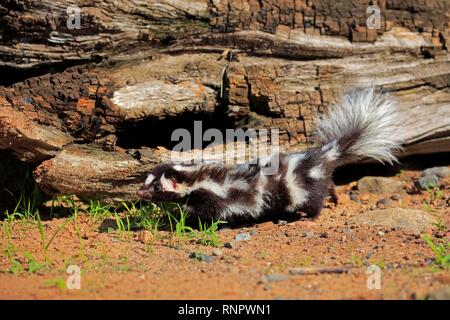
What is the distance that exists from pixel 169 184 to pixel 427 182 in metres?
3.14

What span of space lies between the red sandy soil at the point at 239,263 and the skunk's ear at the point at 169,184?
1.46 ft

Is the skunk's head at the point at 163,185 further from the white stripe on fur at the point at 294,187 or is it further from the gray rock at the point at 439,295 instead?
the gray rock at the point at 439,295

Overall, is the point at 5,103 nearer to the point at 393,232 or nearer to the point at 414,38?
the point at 393,232

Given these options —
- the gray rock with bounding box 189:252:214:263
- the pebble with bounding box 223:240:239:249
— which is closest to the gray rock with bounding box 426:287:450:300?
the gray rock with bounding box 189:252:214:263

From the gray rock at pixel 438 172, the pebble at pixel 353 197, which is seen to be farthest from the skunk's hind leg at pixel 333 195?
the gray rock at pixel 438 172

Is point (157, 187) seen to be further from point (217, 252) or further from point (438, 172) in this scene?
point (438, 172)

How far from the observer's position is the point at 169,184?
615 cm

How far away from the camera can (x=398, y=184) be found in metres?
7.38

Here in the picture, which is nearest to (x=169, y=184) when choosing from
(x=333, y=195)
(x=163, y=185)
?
(x=163, y=185)

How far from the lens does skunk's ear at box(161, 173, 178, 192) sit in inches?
240

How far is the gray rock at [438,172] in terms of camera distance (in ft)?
24.5
